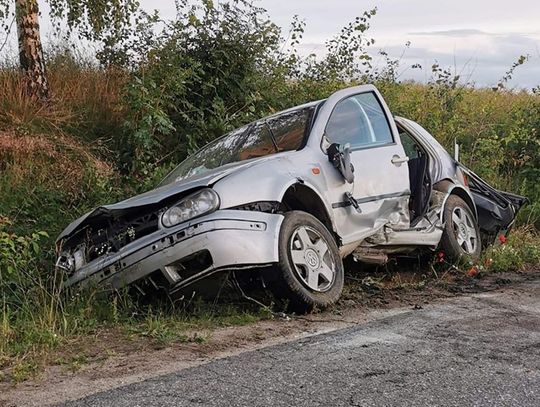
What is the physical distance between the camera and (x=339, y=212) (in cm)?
563

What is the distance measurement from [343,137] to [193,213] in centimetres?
192

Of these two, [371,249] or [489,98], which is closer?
[371,249]

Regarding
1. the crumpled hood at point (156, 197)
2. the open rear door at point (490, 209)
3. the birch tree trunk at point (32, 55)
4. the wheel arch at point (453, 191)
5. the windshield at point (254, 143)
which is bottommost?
the open rear door at point (490, 209)

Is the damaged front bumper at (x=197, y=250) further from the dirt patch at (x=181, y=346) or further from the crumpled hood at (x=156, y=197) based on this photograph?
the dirt patch at (x=181, y=346)

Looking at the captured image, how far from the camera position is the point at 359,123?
20.9 feet

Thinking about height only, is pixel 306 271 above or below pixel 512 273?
above

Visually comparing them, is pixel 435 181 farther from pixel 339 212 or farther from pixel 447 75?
pixel 447 75

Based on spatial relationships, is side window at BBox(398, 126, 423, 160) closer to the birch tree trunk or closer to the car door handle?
the car door handle

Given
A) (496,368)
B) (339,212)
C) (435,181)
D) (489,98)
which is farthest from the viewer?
(489,98)

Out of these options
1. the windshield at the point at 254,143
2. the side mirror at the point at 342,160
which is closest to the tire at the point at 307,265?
the side mirror at the point at 342,160

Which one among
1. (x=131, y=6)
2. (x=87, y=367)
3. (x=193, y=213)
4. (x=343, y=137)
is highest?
(x=131, y=6)

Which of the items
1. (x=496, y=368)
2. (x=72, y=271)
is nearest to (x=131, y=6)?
(x=72, y=271)

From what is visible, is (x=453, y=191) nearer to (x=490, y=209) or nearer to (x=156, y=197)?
Result: (x=490, y=209)

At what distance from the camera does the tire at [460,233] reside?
6.98 metres
